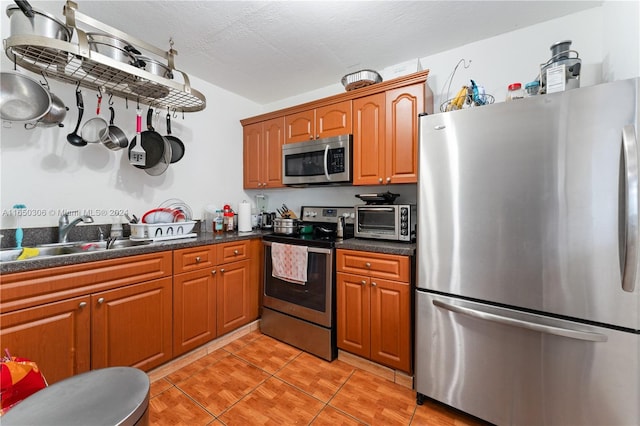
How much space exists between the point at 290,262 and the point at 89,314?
131 cm

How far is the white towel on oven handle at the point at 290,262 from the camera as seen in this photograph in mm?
2132

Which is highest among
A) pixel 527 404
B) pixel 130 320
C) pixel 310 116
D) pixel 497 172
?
pixel 310 116

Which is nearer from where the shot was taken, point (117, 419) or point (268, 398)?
point (117, 419)

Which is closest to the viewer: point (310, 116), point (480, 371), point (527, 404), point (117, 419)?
point (117, 419)

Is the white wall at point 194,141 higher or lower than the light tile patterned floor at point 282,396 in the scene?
higher

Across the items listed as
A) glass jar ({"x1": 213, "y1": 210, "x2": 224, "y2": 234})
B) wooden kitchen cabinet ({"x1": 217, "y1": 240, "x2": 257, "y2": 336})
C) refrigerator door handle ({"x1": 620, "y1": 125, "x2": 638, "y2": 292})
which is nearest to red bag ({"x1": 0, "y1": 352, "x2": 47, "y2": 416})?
wooden kitchen cabinet ({"x1": 217, "y1": 240, "x2": 257, "y2": 336})

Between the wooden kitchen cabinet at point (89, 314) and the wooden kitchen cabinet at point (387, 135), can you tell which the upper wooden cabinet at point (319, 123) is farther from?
the wooden kitchen cabinet at point (89, 314)

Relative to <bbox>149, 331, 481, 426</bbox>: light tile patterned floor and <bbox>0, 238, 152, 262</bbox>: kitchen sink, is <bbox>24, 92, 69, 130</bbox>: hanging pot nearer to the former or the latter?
<bbox>0, 238, 152, 262</bbox>: kitchen sink

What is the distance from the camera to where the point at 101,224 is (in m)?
1.98

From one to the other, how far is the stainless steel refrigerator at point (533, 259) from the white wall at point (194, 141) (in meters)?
0.54

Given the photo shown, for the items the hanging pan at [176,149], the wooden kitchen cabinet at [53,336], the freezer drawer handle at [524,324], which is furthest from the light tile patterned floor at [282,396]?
the hanging pan at [176,149]

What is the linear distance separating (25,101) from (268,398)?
2344mm

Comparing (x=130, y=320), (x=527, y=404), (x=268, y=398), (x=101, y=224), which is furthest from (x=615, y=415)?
(x=101, y=224)

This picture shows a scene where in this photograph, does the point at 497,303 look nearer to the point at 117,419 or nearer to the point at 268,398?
the point at 268,398
